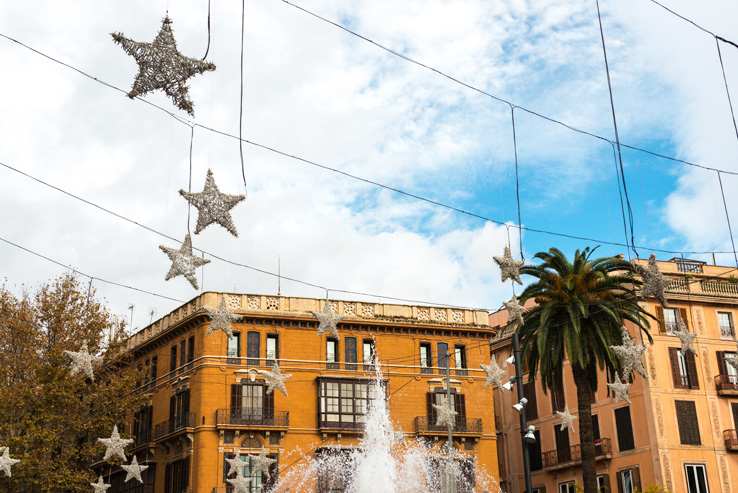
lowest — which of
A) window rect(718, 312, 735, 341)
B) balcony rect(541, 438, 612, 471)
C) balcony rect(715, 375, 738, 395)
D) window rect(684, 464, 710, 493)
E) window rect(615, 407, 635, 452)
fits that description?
window rect(684, 464, 710, 493)

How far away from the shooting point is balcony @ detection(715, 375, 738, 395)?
48.8m

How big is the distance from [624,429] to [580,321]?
41.7 feet

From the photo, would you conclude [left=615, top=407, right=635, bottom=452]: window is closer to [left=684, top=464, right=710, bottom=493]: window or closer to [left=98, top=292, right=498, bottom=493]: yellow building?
[left=684, top=464, right=710, bottom=493]: window

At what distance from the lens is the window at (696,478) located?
46.9 m

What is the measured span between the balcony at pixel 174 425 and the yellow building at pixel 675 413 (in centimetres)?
2054

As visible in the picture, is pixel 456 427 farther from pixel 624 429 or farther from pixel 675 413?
pixel 675 413

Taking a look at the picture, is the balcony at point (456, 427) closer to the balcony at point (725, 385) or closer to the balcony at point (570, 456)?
the balcony at point (570, 456)

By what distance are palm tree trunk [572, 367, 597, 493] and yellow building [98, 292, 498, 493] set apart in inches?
555

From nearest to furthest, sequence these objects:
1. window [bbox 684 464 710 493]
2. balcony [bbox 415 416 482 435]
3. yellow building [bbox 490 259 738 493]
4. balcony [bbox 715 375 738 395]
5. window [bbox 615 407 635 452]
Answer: window [bbox 684 464 710 493] < yellow building [bbox 490 259 738 493] < window [bbox 615 407 635 452] < balcony [bbox 715 375 738 395] < balcony [bbox 415 416 482 435]

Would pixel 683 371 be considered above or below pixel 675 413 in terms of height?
above

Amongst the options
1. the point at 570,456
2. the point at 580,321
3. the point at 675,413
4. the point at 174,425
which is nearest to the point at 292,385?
the point at 174,425

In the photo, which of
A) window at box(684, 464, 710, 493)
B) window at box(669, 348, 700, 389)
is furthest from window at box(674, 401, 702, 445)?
window at box(684, 464, 710, 493)

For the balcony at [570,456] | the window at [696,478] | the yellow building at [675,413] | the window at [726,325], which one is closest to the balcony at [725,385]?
the yellow building at [675,413]

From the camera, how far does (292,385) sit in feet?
167
